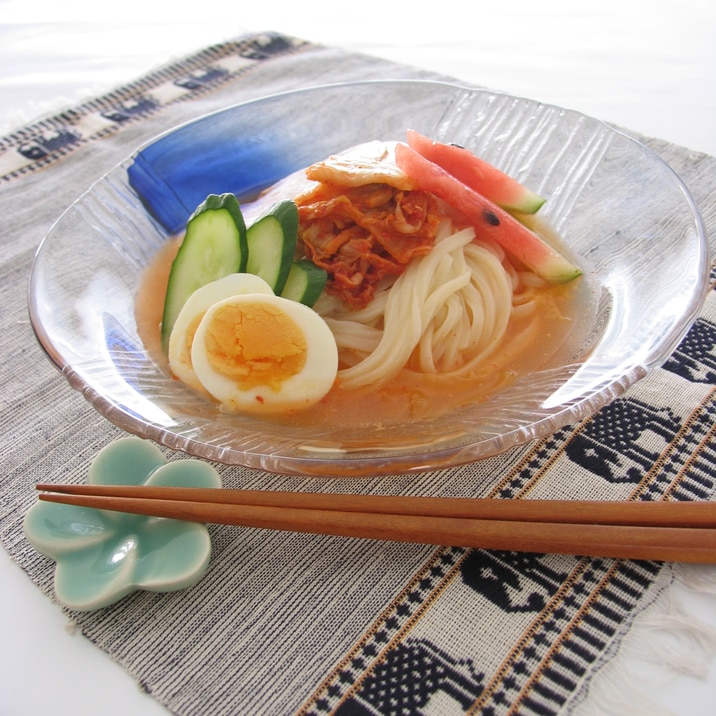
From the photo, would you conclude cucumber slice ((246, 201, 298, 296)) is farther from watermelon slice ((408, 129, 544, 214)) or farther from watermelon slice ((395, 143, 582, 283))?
watermelon slice ((408, 129, 544, 214))

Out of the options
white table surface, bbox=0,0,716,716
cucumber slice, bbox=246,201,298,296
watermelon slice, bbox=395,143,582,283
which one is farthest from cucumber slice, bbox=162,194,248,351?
white table surface, bbox=0,0,716,716

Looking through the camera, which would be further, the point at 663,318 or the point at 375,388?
the point at 375,388

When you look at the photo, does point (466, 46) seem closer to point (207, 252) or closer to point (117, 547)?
point (207, 252)

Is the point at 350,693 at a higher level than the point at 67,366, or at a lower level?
lower

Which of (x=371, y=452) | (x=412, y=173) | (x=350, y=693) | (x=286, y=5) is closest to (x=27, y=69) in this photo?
(x=286, y=5)

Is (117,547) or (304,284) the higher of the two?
(304,284)

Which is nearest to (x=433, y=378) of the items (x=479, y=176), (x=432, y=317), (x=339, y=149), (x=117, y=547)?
(x=432, y=317)

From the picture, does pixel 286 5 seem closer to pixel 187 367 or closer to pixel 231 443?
pixel 187 367
